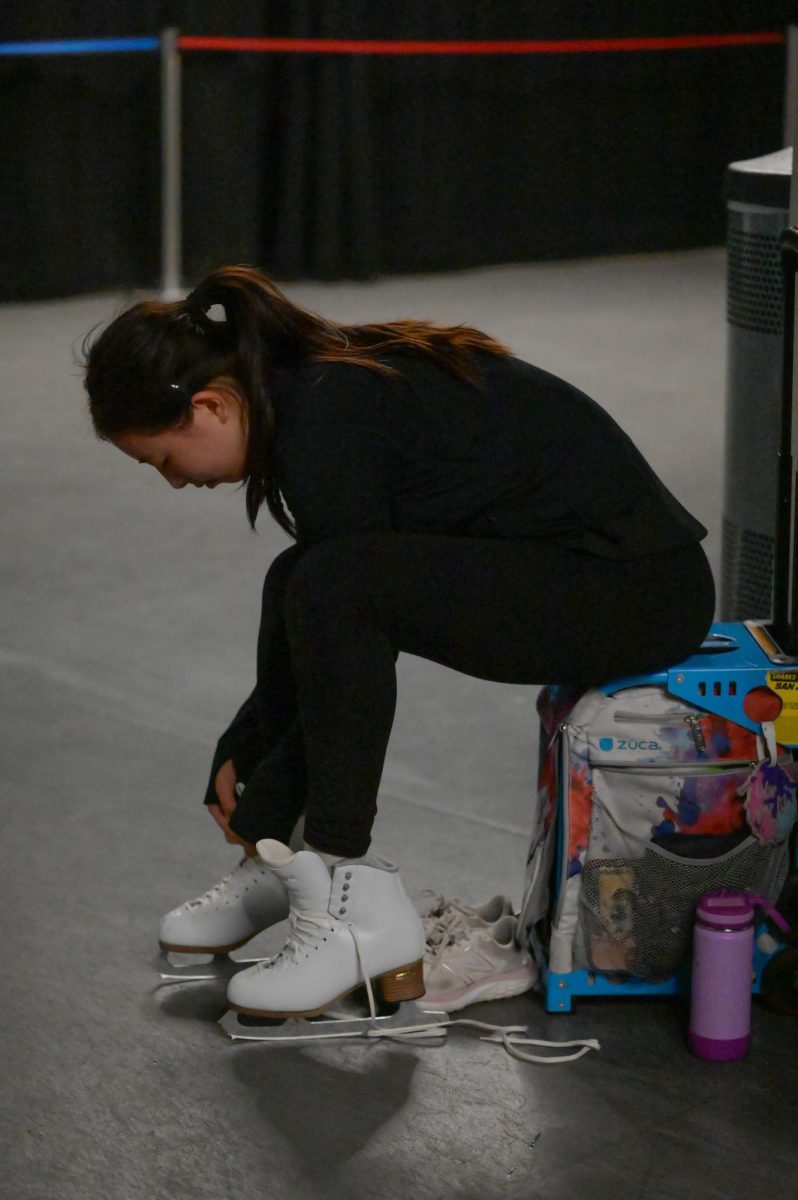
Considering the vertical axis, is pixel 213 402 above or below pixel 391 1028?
above

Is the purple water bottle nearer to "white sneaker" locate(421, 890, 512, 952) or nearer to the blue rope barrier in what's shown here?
"white sneaker" locate(421, 890, 512, 952)

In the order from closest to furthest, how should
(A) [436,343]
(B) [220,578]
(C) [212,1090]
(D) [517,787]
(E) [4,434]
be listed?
(C) [212,1090], (A) [436,343], (D) [517,787], (B) [220,578], (E) [4,434]

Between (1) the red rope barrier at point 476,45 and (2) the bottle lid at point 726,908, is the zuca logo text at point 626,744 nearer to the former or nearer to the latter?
(2) the bottle lid at point 726,908

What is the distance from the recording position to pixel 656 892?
1694 mm

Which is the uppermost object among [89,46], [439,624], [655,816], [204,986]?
[89,46]

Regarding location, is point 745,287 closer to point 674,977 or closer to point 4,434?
point 674,977

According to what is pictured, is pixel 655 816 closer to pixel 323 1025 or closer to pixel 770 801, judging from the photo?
pixel 770 801

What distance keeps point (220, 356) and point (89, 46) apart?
4894 millimetres

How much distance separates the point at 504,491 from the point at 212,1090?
2.07 feet

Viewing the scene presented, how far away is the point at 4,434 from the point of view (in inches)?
170

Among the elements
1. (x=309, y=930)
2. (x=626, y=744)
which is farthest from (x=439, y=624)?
(x=309, y=930)

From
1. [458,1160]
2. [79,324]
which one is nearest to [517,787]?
[458,1160]

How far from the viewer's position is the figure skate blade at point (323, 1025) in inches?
67.0

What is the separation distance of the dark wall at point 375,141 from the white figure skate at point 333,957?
486cm
